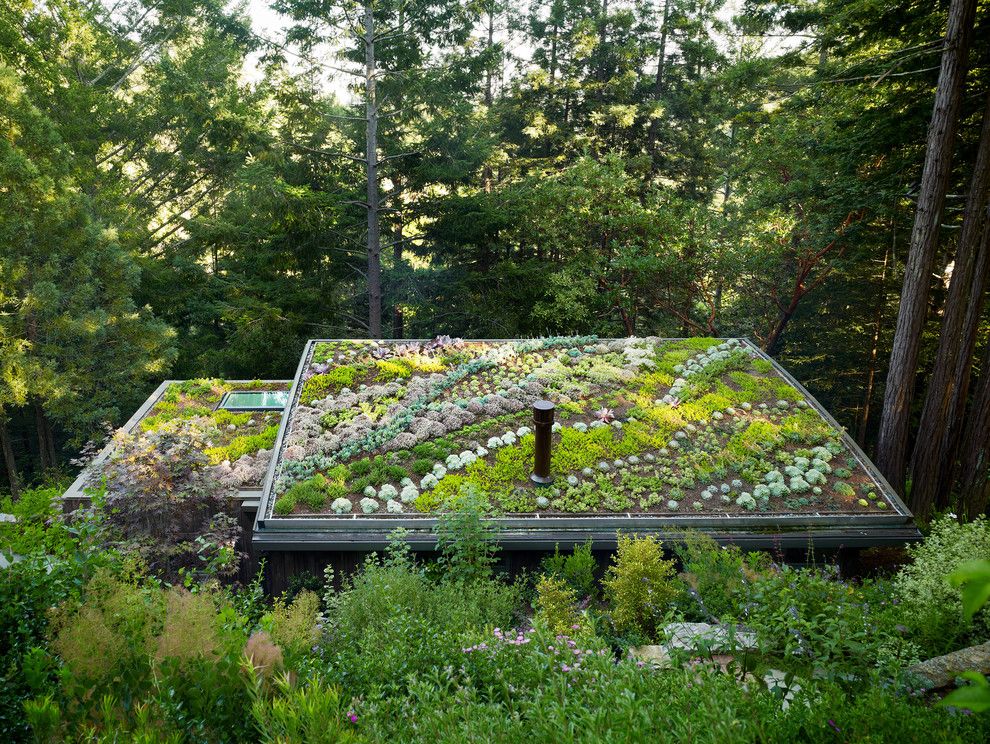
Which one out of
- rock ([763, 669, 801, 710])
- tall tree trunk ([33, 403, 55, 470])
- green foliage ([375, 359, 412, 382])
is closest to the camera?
rock ([763, 669, 801, 710])

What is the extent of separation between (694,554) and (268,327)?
989 centimetres

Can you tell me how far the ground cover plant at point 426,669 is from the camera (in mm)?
2094

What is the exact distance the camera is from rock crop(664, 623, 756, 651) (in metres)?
2.96

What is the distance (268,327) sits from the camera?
12102 mm

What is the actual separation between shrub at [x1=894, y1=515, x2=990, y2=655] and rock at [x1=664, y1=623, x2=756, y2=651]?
33.7 inches

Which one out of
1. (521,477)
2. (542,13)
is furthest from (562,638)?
(542,13)

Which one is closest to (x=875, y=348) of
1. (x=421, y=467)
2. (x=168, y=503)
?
(x=421, y=467)

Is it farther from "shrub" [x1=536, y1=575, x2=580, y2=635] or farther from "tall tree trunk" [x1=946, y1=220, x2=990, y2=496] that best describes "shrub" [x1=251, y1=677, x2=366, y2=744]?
"tall tree trunk" [x1=946, y1=220, x2=990, y2=496]

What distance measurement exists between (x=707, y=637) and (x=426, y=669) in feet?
5.12

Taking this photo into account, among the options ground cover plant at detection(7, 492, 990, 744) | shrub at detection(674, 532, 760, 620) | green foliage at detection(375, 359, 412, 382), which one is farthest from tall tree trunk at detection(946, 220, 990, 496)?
green foliage at detection(375, 359, 412, 382)

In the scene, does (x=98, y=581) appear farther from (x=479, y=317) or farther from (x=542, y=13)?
(x=542, y=13)

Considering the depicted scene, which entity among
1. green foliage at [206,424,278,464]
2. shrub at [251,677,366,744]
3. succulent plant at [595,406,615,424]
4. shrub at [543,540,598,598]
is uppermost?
shrub at [251,677,366,744]

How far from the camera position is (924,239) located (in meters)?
6.46

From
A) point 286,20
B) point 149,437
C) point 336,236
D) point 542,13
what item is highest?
point 542,13
